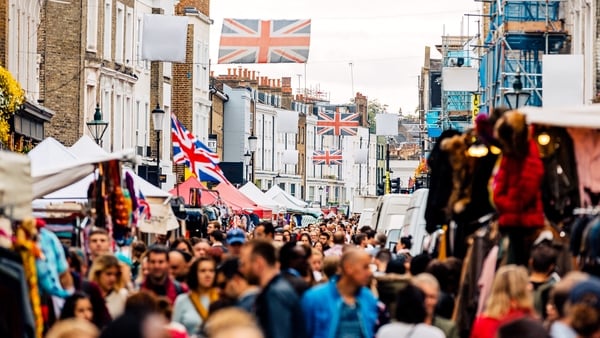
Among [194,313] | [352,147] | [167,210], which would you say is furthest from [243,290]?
[352,147]

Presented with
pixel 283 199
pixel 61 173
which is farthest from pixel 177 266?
pixel 283 199

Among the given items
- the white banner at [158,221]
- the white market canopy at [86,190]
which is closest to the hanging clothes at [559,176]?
the white market canopy at [86,190]

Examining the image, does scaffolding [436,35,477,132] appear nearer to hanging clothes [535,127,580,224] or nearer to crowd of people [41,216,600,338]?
hanging clothes [535,127,580,224]

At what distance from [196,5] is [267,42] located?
4101cm

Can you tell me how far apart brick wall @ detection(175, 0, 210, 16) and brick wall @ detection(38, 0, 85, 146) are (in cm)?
2558

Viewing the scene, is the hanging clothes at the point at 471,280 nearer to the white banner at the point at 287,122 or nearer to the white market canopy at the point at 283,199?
the white market canopy at the point at 283,199

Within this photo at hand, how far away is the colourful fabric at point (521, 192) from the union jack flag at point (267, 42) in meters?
26.3

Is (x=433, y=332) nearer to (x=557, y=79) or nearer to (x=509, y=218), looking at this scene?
(x=509, y=218)

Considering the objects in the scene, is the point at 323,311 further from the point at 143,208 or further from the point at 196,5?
the point at 196,5

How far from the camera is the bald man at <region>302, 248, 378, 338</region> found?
12664mm

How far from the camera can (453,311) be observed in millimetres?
14820

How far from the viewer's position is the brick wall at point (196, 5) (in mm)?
79406

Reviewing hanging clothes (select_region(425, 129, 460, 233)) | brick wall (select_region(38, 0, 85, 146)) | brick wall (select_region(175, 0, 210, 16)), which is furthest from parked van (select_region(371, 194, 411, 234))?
brick wall (select_region(175, 0, 210, 16))

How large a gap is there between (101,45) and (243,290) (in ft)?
142
